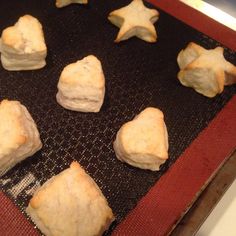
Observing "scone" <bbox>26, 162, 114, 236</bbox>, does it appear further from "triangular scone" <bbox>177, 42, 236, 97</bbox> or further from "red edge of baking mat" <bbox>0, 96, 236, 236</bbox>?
"triangular scone" <bbox>177, 42, 236, 97</bbox>

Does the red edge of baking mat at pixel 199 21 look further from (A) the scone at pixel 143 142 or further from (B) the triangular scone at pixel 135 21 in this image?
(A) the scone at pixel 143 142

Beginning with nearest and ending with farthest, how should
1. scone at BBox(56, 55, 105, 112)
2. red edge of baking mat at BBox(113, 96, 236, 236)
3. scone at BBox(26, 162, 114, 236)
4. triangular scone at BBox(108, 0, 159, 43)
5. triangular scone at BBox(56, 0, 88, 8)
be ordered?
scone at BBox(26, 162, 114, 236)
red edge of baking mat at BBox(113, 96, 236, 236)
scone at BBox(56, 55, 105, 112)
triangular scone at BBox(108, 0, 159, 43)
triangular scone at BBox(56, 0, 88, 8)

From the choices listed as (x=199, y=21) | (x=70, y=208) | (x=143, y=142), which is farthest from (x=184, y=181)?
(x=199, y=21)

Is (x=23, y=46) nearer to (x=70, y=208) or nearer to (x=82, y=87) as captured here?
(x=82, y=87)

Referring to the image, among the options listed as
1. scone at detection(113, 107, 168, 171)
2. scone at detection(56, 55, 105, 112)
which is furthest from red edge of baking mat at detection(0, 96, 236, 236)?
scone at detection(56, 55, 105, 112)

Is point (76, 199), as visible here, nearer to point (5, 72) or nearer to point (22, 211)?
point (22, 211)

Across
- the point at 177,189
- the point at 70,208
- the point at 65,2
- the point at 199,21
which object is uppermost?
the point at 199,21

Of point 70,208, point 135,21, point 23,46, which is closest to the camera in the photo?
point 70,208
